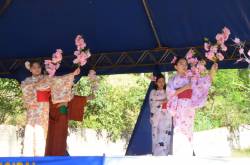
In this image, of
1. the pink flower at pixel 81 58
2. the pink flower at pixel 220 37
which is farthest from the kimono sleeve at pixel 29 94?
the pink flower at pixel 220 37

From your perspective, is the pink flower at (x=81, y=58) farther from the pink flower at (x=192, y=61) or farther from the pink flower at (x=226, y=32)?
the pink flower at (x=226, y=32)

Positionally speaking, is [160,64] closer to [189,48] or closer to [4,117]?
[189,48]

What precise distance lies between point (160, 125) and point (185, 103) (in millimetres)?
1118

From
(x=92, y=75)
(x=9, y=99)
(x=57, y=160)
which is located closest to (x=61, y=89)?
(x=92, y=75)

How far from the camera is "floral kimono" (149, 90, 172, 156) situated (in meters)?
6.14

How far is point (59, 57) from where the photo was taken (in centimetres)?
629

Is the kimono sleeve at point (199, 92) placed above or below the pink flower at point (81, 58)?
below

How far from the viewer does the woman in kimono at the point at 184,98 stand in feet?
16.8

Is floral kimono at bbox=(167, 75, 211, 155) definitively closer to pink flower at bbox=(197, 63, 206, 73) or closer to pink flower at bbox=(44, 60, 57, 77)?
pink flower at bbox=(197, 63, 206, 73)

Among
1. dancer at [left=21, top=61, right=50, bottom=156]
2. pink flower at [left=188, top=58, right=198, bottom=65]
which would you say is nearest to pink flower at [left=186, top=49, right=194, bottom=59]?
pink flower at [left=188, top=58, right=198, bottom=65]

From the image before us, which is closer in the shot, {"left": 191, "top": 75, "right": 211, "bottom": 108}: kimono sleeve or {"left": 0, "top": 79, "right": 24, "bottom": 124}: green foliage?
{"left": 191, "top": 75, "right": 211, "bottom": 108}: kimono sleeve

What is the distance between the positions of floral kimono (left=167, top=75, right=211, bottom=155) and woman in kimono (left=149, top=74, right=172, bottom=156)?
2.77ft

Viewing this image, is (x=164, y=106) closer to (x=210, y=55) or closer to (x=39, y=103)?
(x=210, y=55)

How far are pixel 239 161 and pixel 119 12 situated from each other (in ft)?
9.94
